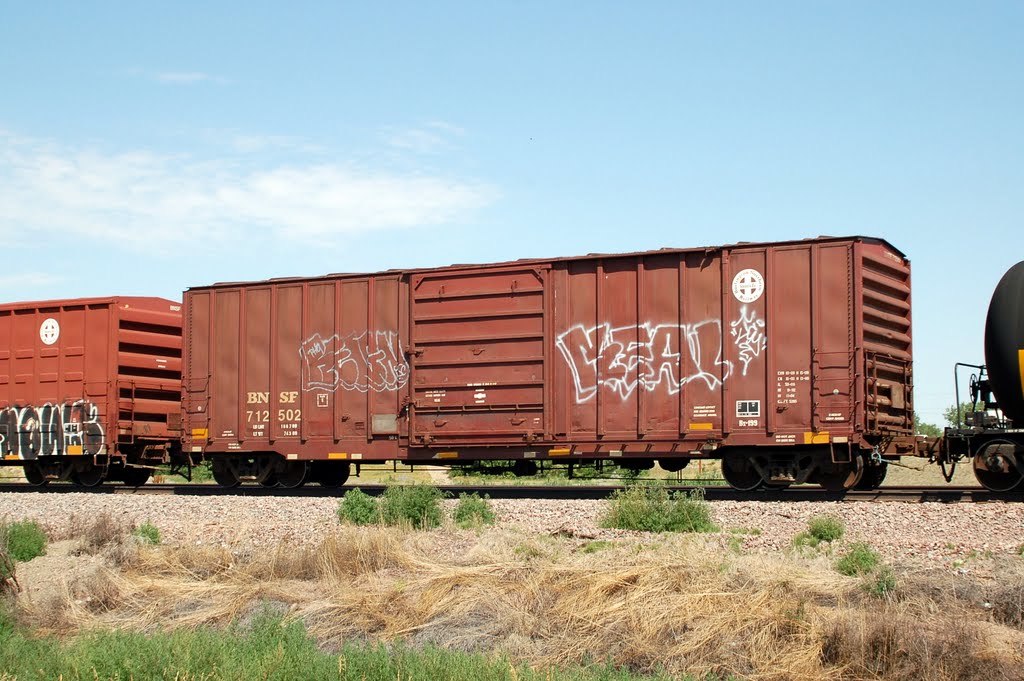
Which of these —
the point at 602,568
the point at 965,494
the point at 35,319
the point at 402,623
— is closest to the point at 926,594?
the point at 602,568

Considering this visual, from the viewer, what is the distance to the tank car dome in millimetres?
15469

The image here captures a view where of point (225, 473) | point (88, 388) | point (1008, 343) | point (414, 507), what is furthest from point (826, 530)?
point (88, 388)

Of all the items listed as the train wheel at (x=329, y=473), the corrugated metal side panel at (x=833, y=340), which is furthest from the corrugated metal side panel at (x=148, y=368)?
the corrugated metal side panel at (x=833, y=340)

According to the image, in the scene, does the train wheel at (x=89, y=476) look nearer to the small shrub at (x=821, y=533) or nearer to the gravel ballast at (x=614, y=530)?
the gravel ballast at (x=614, y=530)

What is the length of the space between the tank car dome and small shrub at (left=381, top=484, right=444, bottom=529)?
8.66 m

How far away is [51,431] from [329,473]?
5.84 meters

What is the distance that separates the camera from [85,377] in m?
21.4

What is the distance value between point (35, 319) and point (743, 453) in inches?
592

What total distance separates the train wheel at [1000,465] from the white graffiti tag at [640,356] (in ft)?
13.2

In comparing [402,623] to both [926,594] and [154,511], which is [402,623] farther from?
[154,511]

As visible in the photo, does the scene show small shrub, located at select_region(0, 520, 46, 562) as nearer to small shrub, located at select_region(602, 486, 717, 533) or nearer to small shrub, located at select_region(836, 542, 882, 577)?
small shrub, located at select_region(602, 486, 717, 533)

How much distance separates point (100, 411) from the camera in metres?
21.1

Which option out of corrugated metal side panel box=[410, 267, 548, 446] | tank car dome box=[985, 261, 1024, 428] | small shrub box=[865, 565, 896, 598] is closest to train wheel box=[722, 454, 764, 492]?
corrugated metal side panel box=[410, 267, 548, 446]

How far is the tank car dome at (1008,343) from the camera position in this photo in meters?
15.5
